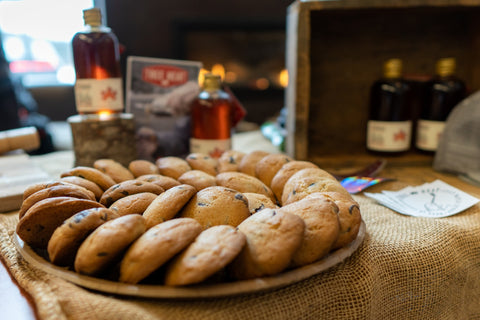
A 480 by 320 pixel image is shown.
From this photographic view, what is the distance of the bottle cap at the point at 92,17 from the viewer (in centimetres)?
89

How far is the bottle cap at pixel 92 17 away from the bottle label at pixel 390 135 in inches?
30.5

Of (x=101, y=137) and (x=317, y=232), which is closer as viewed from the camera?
(x=317, y=232)

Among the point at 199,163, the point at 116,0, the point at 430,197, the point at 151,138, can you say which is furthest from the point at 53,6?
the point at 430,197

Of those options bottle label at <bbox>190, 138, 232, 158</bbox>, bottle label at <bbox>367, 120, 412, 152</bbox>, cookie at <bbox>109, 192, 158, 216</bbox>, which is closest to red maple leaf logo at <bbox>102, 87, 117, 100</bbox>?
bottle label at <bbox>190, 138, 232, 158</bbox>

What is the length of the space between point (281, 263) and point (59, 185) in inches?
13.7

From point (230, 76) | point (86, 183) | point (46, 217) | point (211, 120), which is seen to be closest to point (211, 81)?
point (211, 120)

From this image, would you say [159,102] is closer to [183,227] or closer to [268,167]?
[268,167]

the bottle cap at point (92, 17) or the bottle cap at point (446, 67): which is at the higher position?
the bottle cap at point (92, 17)

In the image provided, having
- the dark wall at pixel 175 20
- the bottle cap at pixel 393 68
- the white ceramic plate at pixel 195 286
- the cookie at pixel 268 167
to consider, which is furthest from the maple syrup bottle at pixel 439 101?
the dark wall at pixel 175 20

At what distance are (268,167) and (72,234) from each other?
0.39 metres

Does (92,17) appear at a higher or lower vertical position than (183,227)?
higher

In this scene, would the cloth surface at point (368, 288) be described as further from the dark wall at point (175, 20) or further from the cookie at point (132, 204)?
the dark wall at point (175, 20)

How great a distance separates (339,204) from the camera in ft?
1.73

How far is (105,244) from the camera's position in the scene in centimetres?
41
